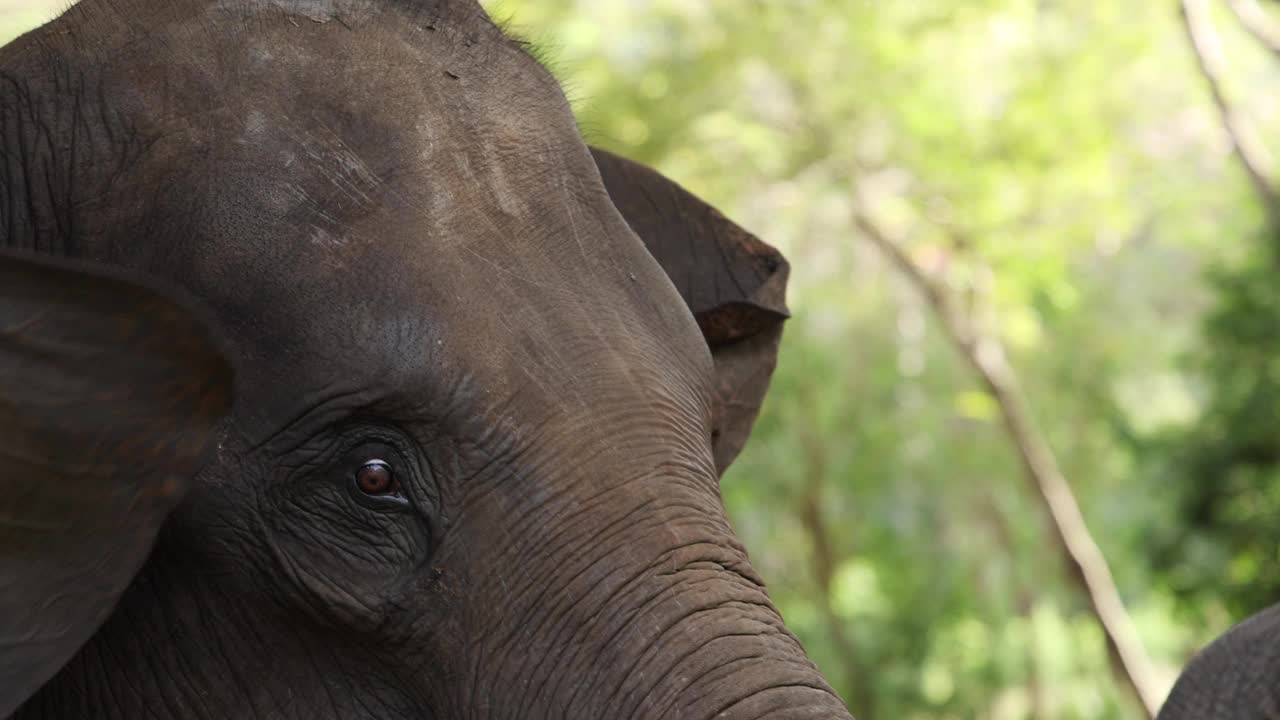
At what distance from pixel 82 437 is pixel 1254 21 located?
8484 mm

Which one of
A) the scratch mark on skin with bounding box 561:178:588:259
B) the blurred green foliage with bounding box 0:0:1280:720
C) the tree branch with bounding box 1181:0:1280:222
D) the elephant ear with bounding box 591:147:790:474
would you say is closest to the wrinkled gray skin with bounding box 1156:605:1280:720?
the elephant ear with bounding box 591:147:790:474

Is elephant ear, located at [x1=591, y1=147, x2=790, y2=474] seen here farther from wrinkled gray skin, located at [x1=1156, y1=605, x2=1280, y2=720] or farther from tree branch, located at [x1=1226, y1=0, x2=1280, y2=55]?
tree branch, located at [x1=1226, y1=0, x2=1280, y2=55]

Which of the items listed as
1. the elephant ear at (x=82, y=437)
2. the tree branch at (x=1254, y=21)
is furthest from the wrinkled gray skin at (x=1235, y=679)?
the tree branch at (x=1254, y=21)

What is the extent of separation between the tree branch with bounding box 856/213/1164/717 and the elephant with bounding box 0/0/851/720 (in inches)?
497

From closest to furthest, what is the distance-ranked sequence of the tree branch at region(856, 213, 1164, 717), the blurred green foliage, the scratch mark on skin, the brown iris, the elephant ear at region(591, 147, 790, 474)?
the brown iris < the scratch mark on skin < the elephant ear at region(591, 147, 790, 474) < the blurred green foliage < the tree branch at region(856, 213, 1164, 717)

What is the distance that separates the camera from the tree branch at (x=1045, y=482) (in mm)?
14594

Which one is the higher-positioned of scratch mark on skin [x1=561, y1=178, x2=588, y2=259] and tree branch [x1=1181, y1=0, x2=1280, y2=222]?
scratch mark on skin [x1=561, y1=178, x2=588, y2=259]

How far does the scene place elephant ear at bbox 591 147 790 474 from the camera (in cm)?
367

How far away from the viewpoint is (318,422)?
249 cm

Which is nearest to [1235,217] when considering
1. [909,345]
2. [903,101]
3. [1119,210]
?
[1119,210]

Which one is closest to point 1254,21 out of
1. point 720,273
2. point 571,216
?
point 720,273

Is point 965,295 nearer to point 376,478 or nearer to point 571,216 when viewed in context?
point 571,216

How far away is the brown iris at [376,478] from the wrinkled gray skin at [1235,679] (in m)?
1.75

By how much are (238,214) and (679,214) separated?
141 cm
